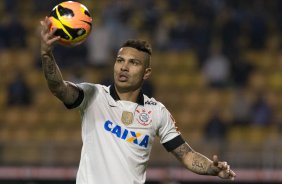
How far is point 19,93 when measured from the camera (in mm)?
14648

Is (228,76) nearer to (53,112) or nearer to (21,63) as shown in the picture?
(53,112)

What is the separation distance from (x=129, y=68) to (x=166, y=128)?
55 centimetres

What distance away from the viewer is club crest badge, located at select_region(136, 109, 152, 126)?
5.95 m

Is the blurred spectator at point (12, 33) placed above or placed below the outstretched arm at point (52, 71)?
above

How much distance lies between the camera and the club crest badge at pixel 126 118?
5887 mm

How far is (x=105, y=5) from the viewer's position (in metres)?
16.8

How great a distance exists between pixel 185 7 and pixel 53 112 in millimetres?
3236

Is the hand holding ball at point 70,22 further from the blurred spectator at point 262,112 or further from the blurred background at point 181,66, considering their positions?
the blurred spectator at point 262,112

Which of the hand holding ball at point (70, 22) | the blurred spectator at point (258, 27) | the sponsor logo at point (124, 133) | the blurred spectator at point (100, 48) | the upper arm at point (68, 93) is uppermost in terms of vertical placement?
the blurred spectator at point (258, 27)

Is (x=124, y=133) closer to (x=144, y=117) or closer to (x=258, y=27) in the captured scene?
(x=144, y=117)

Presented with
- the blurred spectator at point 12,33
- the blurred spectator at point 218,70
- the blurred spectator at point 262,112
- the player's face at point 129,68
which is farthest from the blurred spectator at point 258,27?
the player's face at point 129,68

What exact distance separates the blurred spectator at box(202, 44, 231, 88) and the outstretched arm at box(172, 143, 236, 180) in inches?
332

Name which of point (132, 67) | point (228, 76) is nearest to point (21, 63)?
point (228, 76)

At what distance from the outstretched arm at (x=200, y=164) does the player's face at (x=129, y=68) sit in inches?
23.7
